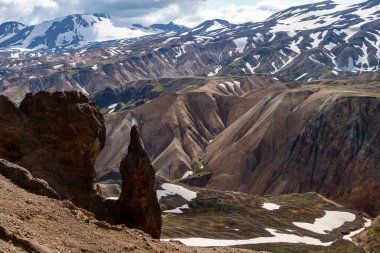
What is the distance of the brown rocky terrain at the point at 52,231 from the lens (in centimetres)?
2191

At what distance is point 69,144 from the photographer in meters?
46.1

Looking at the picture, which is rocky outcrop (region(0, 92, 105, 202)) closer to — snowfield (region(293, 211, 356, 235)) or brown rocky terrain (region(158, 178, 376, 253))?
brown rocky terrain (region(158, 178, 376, 253))

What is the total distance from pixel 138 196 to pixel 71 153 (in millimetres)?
7203

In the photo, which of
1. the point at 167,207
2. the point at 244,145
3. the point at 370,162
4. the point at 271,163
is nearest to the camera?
the point at 167,207

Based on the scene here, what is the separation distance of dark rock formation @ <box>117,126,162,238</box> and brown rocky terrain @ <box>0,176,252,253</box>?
42.8 ft

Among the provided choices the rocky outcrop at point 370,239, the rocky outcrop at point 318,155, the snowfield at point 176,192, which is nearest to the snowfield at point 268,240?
the rocky outcrop at point 370,239

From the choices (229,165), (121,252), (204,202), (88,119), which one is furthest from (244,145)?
(121,252)

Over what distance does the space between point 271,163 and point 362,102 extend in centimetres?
3683

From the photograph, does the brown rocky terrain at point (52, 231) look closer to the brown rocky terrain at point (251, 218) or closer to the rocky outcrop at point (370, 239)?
the brown rocky terrain at point (251, 218)

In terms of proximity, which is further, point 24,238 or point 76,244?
point 76,244

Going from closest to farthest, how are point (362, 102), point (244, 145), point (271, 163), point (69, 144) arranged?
1. point (69, 144)
2. point (362, 102)
3. point (271, 163)
4. point (244, 145)

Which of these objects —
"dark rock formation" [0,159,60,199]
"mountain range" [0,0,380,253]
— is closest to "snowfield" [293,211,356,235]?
"mountain range" [0,0,380,253]

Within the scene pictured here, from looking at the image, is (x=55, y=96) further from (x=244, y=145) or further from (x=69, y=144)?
(x=244, y=145)

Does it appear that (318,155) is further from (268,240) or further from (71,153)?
(71,153)
